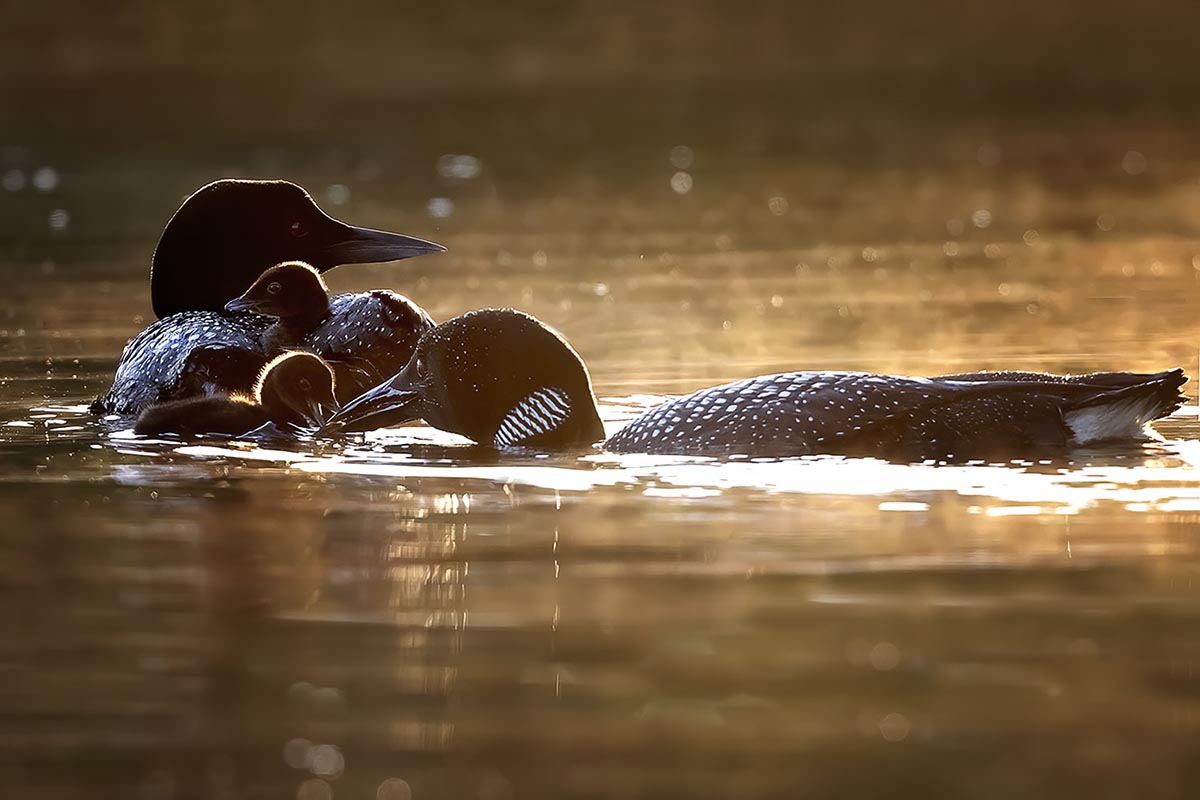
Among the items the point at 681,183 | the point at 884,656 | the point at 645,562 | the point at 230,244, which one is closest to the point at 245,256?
the point at 230,244

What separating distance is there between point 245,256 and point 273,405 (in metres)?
1.25

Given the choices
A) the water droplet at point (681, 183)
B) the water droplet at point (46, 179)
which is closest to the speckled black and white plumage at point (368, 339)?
the water droplet at point (681, 183)

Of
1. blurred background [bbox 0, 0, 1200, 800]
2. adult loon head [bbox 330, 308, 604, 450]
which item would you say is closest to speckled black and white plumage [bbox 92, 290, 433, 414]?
blurred background [bbox 0, 0, 1200, 800]

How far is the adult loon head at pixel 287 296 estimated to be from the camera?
7.80 meters

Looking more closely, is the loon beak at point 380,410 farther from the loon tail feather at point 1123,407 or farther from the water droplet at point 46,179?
the water droplet at point 46,179

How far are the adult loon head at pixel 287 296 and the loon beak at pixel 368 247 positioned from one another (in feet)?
2.03

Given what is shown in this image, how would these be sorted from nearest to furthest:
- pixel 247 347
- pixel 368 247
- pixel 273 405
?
1. pixel 273 405
2. pixel 247 347
3. pixel 368 247

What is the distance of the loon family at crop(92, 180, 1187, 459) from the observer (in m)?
6.38

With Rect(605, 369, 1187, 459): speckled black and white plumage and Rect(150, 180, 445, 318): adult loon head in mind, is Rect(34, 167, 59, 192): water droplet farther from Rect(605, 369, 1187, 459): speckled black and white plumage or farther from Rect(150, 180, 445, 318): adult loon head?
Rect(605, 369, 1187, 459): speckled black and white plumage

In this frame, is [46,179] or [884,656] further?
[46,179]

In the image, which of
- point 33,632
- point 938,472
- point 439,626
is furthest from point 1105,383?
point 33,632

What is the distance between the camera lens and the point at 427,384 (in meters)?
7.20

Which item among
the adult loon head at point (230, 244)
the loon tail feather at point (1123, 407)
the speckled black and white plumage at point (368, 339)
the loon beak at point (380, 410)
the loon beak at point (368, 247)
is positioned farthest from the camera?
the loon beak at point (368, 247)

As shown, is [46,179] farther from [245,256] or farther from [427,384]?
[427,384]
